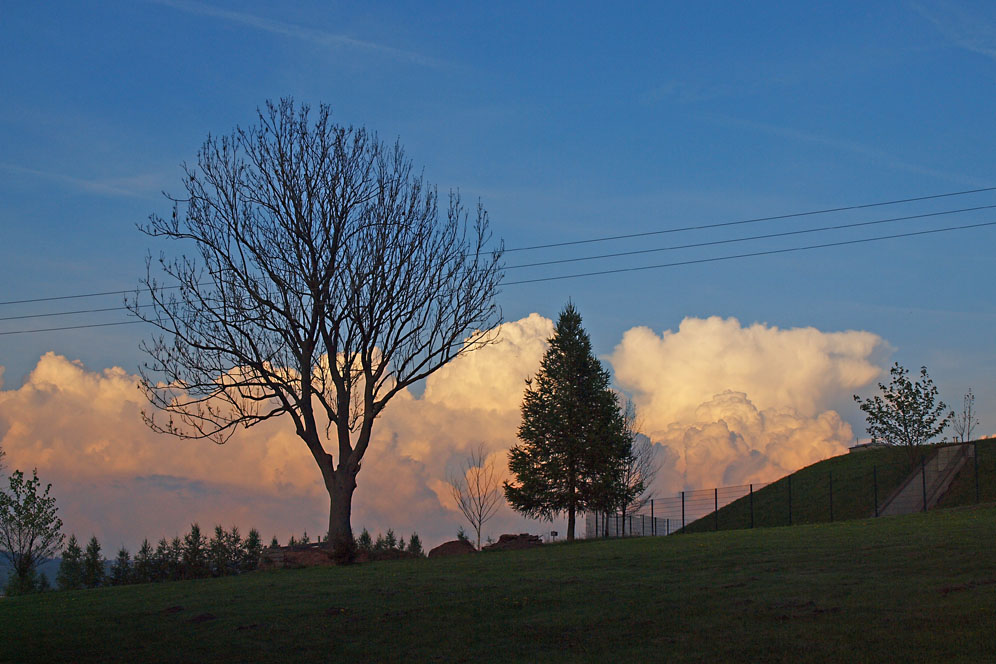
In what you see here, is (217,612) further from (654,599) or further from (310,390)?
(310,390)

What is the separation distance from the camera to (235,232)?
32.7 meters

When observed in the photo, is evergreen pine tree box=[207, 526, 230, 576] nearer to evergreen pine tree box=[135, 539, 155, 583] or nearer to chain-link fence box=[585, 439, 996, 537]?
evergreen pine tree box=[135, 539, 155, 583]

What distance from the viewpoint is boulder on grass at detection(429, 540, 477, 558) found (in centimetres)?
3195

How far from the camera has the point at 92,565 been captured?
50844 millimetres

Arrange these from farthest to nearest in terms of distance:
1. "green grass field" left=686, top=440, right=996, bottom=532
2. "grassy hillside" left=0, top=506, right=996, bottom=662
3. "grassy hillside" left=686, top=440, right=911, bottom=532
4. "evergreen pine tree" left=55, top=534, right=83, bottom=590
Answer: "evergreen pine tree" left=55, top=534, right=83, bottom=590 → "grassy hillside" left=686, top=440, right=911, bottom=532 → "green grass field" left=686, top=440, right=996, bottom=532 → "grassy hillside" left=0, top=506, right=996, bottom=662

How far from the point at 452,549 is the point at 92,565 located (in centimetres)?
2826

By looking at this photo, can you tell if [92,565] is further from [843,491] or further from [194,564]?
[843,491]

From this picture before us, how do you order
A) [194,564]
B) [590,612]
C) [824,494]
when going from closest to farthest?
[590,612] < [194,564] < [824,494]

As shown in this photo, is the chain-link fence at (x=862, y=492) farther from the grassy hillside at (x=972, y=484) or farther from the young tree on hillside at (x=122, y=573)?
the young tree on hillside at (x=122, y=573)

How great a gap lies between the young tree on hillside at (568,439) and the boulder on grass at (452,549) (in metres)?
10.3

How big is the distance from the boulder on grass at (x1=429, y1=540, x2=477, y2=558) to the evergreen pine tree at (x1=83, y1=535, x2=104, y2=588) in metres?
18.4

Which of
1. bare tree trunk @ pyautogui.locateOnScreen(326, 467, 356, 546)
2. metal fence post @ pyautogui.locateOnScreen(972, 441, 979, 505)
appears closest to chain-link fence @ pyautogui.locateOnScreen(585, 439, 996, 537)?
metal fence post @ pyautogui.locateOnScreen(972, 441, 979, 505)

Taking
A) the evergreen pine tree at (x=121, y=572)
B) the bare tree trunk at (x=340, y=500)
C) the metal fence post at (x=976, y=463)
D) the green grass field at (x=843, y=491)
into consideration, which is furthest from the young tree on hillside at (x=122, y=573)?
the metal fence post at (x=976, y=463)

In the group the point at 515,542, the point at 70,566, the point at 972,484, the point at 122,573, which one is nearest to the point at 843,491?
the point at 972,484
